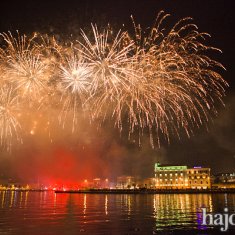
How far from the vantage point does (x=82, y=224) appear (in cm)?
2064

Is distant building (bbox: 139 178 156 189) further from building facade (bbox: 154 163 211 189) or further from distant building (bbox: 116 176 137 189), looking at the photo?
building facade (bbox: 154 163 211 189)

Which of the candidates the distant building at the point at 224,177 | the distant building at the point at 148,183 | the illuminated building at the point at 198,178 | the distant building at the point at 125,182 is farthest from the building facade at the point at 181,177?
the distant building at the point at 125,182

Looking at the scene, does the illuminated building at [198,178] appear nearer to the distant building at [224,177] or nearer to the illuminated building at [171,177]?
the illuminated building at [171,177]

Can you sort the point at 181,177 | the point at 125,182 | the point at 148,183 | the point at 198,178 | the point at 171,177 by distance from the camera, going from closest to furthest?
the point at 198,178 → the point at 181,177 → the point at 171,177 → the point at 148,183 → the point at 125,182

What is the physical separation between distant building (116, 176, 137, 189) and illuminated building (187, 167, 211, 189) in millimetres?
28230

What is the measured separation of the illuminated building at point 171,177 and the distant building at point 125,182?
56.0 ft

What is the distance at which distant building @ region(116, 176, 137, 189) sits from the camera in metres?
138

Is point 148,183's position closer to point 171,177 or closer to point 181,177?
point 171,177

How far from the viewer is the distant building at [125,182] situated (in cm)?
13812

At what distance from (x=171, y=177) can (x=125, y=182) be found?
29.0m

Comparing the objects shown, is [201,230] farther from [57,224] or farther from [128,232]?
[57,224]

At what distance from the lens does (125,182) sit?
143 metres

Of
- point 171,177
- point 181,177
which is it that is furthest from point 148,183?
point 181,177

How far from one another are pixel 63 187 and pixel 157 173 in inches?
2152
